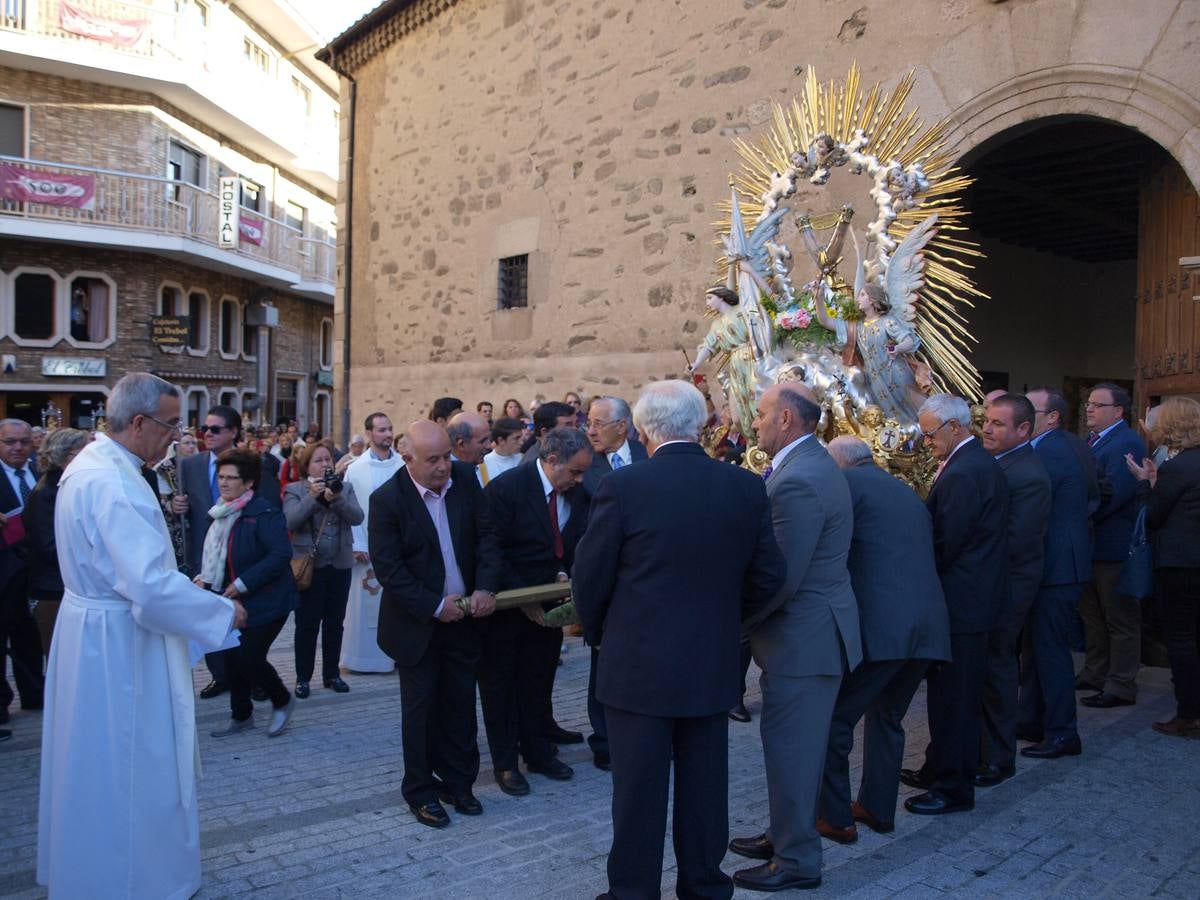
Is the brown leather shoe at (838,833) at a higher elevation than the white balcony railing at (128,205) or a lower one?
lower

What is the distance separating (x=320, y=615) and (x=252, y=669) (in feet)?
3.29

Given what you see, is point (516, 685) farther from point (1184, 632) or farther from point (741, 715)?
point (1184, 632)

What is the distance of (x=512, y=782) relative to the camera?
4.72 meters

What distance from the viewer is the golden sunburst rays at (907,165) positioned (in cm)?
690

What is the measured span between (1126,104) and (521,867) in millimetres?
6940

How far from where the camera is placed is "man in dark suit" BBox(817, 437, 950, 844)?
3.97 metres

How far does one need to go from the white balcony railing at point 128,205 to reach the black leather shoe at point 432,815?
21.0 meters

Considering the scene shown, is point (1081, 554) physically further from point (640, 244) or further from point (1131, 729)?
point (640, 244)

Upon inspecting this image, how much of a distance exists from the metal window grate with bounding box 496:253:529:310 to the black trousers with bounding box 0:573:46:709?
321 inches

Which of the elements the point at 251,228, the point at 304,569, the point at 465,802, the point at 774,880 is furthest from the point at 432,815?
the point at 251,228

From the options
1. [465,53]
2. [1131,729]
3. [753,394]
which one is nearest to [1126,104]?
[753,394]

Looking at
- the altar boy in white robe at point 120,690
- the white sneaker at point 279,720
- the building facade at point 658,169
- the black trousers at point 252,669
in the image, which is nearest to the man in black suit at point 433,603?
the altar boy in white robe at point 120,690

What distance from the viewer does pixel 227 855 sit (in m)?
4.02

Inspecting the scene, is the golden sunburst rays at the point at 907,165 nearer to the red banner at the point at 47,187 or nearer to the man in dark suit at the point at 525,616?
the man in dark suit at the point at 525,616
